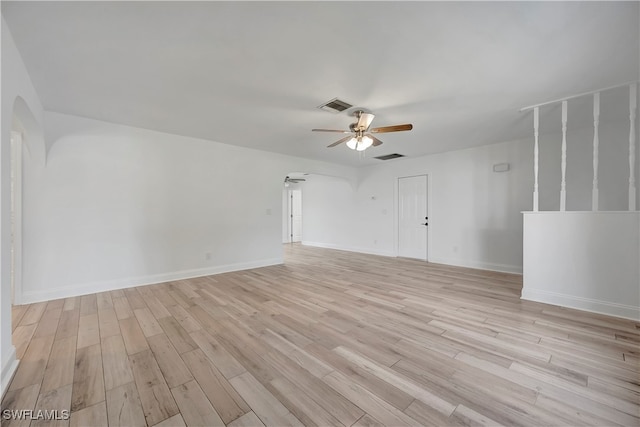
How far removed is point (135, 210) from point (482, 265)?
6.52m

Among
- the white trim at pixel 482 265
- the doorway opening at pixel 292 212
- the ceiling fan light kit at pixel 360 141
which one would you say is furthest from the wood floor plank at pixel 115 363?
the doorway opening at pixel 292 212

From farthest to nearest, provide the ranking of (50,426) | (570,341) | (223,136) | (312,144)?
(312,144)
(223,136)
(570,341)
(50,426)

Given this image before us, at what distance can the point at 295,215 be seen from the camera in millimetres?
9734

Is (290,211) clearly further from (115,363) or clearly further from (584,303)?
(584,303)

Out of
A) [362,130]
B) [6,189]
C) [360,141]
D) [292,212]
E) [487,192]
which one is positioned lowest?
[292,212]

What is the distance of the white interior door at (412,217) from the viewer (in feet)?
20.1

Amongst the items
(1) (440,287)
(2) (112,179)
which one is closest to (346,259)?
(1) (440,287)

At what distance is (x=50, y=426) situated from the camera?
4.49 feet

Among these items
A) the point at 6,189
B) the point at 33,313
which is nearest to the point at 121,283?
the point at 33,313

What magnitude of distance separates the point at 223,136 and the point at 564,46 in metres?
4.41

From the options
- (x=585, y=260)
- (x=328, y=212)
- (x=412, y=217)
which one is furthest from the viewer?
(x=328, y=212)

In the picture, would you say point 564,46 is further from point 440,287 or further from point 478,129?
point 440,287

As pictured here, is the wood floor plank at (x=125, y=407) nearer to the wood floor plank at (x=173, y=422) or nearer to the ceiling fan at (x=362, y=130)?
A: the wood floor plank at (x=173, y=422)

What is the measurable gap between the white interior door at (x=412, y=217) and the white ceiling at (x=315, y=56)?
9.07ft
